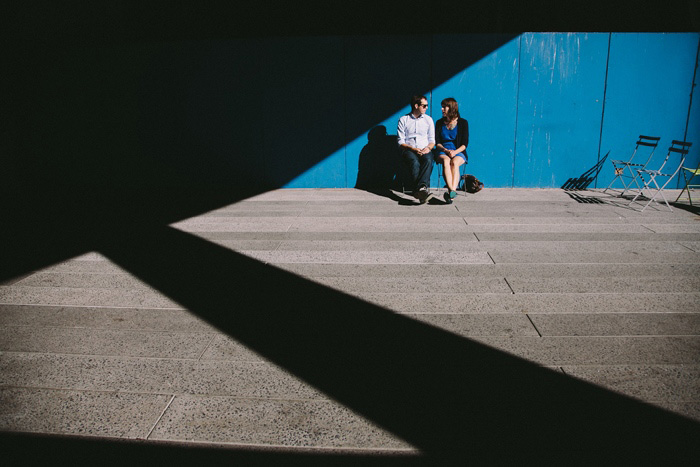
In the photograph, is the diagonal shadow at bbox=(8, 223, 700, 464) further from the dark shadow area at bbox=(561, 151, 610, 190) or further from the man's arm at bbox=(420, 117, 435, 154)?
the dark shadow area at bbox=(561, 151, 610, 190)

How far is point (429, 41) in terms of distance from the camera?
6.80 m

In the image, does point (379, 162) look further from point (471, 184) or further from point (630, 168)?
point (630, 168)

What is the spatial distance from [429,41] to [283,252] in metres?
4.23

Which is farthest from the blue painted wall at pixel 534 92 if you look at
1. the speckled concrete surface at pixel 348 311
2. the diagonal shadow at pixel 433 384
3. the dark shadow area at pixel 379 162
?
the diagonal shadow at pixel 433 384

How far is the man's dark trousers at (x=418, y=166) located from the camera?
6.46m

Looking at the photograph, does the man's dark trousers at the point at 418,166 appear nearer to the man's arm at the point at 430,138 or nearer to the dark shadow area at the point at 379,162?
the man's arm at the point at 430,138

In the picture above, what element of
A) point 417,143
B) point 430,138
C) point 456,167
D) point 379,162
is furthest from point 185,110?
point 456,167

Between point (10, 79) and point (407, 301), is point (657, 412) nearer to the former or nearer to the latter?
point (407, 301)

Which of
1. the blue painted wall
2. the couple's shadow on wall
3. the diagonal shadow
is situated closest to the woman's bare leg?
the blue painted wall

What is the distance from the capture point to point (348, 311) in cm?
306

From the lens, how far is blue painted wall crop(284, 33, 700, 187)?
666 centimetres

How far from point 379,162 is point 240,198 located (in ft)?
7.11

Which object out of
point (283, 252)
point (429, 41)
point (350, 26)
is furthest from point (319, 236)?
point (350, 26)

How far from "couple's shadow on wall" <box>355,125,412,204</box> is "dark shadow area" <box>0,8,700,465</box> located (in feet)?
0.97
